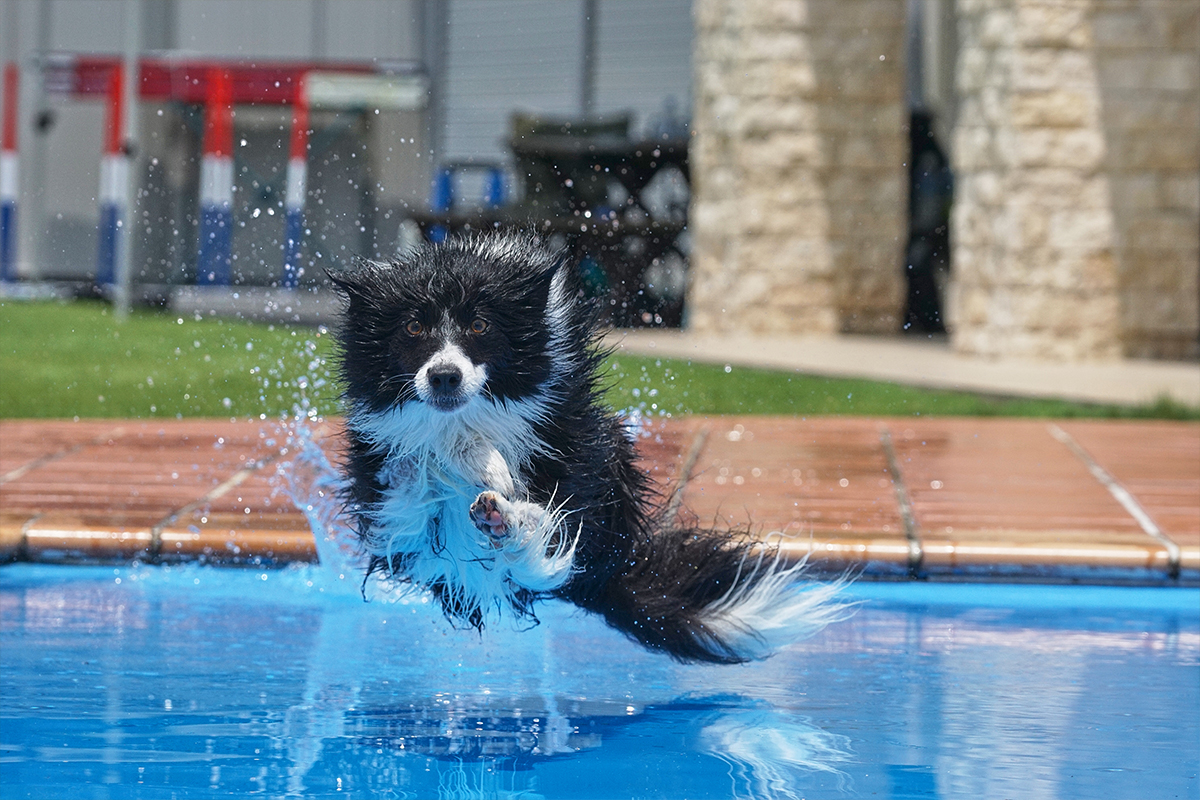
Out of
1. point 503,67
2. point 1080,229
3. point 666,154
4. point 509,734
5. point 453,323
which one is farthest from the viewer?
point 503,67

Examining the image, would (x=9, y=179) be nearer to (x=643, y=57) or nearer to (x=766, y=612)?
(x=643, y=57)

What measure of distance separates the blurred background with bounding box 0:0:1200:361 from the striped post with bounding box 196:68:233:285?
2.3 inches

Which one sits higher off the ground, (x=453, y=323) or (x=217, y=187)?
(x=217, y=187)

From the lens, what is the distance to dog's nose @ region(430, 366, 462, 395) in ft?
10.6

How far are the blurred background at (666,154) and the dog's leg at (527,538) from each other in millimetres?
931

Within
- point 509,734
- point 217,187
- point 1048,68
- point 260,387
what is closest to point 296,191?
point 217,187

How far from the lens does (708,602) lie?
377 cm

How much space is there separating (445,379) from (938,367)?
744 cm

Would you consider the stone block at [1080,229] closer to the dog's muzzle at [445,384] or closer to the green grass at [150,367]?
the green grass at [150,367]

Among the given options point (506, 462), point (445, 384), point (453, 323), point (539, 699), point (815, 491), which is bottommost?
point (539, 699)

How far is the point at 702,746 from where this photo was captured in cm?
350

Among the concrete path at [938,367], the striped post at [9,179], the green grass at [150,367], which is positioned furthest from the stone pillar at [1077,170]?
the striped post at [9,179]

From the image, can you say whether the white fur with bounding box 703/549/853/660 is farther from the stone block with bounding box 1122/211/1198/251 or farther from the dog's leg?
the stone block with bounding box 1122/211/1198/251

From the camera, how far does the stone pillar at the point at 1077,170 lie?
10281 millimetres
